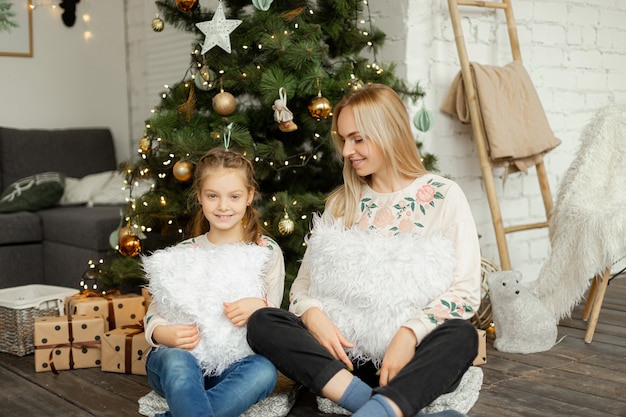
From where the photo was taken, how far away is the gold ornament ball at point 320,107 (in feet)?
7.83

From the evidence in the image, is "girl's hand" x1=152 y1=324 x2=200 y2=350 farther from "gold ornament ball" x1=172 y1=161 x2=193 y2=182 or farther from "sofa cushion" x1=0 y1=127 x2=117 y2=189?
"sofa cushion" x1=0 y1=127 x2=117 y2=189

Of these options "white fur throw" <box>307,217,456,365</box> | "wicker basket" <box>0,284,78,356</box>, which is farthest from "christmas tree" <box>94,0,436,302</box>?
"white fur throw" <box>307,217,456,365</box>

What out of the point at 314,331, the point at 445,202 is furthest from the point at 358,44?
the point at 314,331

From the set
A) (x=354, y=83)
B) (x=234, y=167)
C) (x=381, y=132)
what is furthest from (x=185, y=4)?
(x=381, y=132)

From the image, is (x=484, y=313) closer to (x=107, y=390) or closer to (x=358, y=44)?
(x=358, y=44)

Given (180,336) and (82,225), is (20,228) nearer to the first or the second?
(82,225)

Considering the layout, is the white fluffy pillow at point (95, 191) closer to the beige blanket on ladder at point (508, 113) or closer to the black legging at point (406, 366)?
the beige blanket on ladder at point (508, 113)

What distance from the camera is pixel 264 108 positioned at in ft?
8.70

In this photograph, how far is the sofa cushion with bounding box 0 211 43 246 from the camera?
11.9ft

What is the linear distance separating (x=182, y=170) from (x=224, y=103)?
25cm

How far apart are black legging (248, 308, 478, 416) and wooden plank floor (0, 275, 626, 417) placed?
0.95 feet

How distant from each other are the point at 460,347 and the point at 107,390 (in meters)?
1.06

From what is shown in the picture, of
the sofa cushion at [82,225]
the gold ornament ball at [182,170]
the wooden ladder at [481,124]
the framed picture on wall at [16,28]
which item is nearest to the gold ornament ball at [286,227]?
the gold ornament ball at [182,170]

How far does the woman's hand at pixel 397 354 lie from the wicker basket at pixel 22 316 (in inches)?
55.0
